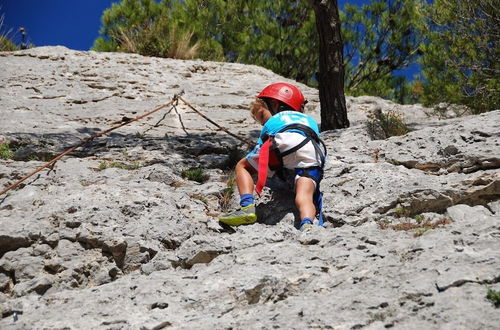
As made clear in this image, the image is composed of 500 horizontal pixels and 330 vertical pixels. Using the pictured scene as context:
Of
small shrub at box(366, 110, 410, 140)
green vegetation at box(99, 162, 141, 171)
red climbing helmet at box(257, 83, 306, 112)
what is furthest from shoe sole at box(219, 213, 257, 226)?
small shrub at box(366, 110, 410, 140)

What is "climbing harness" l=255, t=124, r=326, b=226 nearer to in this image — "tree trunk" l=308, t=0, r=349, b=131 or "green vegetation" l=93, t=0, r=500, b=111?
"tree trunk" l=308, t=0, r=349, b=131

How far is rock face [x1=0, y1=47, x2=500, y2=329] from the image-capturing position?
7.66 ft

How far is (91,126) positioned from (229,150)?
1679mm

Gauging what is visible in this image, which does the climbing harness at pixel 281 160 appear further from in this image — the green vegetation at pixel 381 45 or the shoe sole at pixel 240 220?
the green vegetation at pixel 381 45

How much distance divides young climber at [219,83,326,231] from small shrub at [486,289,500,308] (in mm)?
1582

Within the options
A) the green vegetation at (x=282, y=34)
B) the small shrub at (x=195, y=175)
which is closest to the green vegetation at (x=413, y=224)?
the small shrub at (x=195, y=175)

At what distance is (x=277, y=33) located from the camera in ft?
38.2

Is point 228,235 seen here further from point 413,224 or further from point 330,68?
point 330,68

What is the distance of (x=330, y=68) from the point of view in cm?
635

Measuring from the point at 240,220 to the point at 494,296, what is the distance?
6.00ft

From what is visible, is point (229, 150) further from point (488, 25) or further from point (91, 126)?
point (488, 25)

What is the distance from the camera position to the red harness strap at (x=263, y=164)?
3.80m

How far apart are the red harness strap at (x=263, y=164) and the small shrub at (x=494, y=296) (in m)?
1.92

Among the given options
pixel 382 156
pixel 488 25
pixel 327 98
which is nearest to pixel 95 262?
pixel 382 156
